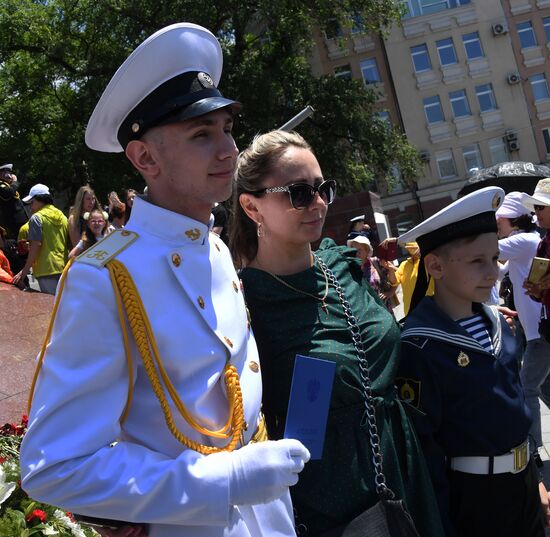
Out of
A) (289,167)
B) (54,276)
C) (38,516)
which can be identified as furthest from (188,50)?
(54,276)

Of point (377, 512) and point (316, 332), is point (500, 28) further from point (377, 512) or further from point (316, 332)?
point (377, 512)

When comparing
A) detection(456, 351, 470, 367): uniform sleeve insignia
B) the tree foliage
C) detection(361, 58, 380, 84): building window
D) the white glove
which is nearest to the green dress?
detection(456, 351, 470, 367): uniform sleeve insignia

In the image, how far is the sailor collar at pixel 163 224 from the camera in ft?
5.92

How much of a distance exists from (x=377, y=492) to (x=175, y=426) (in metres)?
0.78

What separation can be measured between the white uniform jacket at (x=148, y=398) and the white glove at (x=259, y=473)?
1.0 inches

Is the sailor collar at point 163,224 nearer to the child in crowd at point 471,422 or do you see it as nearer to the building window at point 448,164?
the child in crowd at point 471,422

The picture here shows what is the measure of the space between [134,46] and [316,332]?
66.4 ft

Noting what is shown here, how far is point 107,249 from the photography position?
1714 millimetres

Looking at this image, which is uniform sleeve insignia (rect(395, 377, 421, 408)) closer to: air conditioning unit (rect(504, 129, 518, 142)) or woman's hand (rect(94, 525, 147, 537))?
woman's hand (rect(94, 525, 147, 537))

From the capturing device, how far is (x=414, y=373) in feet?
8.08

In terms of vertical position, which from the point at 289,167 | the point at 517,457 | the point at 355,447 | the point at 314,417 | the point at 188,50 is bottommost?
the point at 517,457

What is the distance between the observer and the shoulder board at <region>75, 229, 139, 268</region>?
5.42 feet

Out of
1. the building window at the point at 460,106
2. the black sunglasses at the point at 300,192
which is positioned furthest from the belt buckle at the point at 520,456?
the building window at the point at 460,106

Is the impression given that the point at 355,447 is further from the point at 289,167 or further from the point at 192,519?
the point at 289,167
